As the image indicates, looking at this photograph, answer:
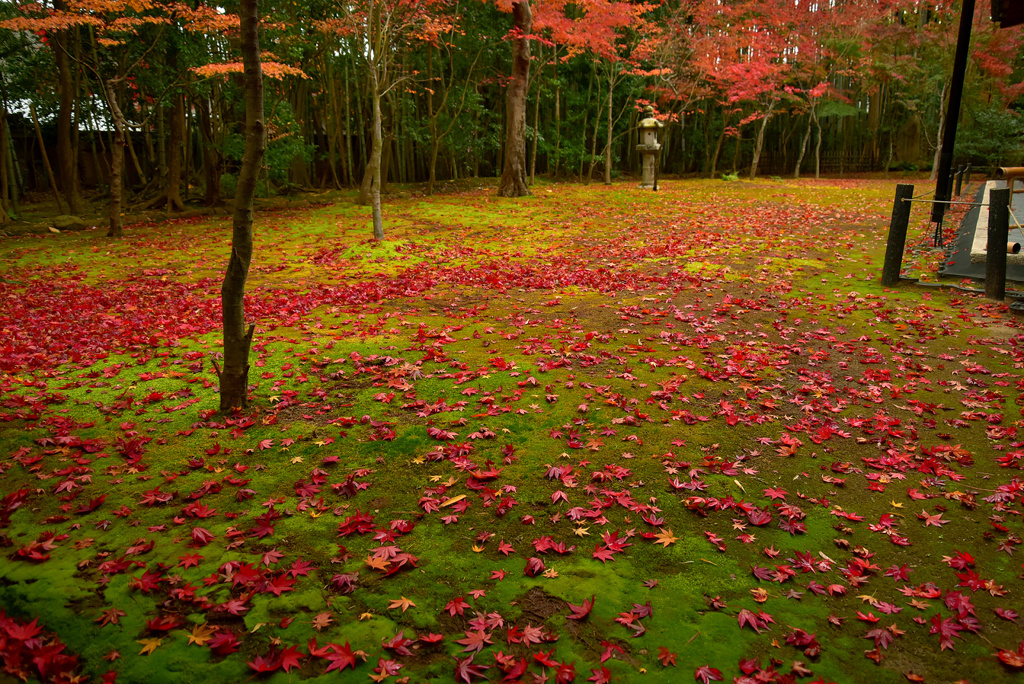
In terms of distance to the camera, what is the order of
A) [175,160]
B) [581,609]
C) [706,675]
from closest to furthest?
[706,675]
[581,609]
[175,160]

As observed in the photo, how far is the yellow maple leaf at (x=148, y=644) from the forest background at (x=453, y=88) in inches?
450

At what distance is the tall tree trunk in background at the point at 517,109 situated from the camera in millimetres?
17453

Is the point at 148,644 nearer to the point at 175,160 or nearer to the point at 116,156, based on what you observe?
the point at 116,156

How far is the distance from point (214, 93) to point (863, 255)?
55.9 ft

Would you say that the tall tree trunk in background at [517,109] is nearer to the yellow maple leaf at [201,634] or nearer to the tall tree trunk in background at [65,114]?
the tall tree trunk in background at [65,114]

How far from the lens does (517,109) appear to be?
1848cm

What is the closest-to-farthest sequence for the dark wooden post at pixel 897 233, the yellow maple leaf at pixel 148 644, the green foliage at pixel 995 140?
1. the yellow maple leaf at pixel 148 644
2. the dark wooden post at pixel 897 233
3. the green foliage at pixel 995 140

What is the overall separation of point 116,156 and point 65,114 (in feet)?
11.4

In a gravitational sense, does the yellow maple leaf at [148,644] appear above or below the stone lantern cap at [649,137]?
below

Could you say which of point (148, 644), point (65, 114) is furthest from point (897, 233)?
point (65, 114)

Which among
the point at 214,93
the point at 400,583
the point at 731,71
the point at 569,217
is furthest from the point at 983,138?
the point at 400,583

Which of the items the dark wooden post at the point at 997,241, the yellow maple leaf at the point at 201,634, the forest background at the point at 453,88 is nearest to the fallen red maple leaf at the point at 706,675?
the yellow maple leaf at the point at 201,634

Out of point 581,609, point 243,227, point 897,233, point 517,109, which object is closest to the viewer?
point 581,609

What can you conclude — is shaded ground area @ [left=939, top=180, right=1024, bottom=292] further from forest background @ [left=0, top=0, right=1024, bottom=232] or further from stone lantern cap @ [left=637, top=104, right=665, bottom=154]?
stone lantern cap @ [left=637, top=104, right=665, bottom=154]
